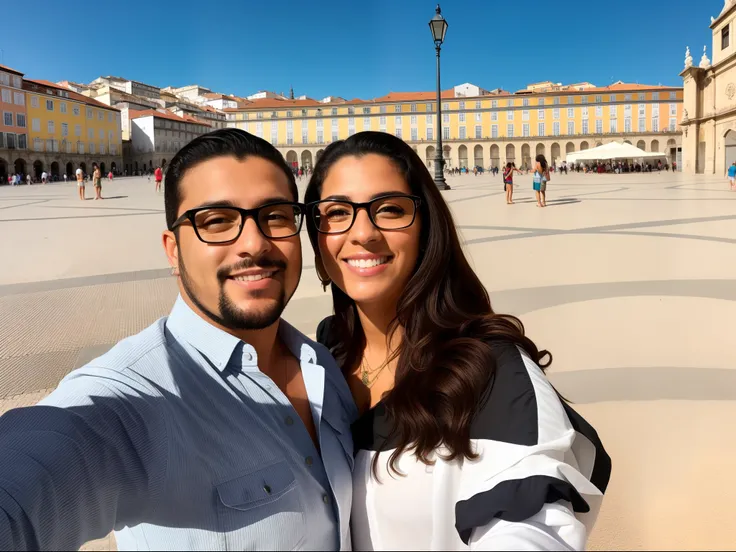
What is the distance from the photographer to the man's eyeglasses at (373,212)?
4.49 ft

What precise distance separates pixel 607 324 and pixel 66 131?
204ft

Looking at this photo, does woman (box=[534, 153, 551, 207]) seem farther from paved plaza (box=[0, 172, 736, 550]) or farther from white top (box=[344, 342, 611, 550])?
white top (box=[344, 342, 611, 550])

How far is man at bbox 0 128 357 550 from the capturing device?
0.74 m

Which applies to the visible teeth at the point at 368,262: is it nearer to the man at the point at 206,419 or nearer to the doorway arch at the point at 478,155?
the man at the point at 206,419

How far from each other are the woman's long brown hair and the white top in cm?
3

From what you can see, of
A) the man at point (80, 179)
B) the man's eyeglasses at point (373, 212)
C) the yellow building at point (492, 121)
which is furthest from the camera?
the yellow building at point (492, 121)

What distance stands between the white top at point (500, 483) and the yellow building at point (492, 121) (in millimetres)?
72952

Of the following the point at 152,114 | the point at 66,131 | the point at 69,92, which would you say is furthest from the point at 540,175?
the point at 152,114

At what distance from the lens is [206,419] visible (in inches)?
34.1

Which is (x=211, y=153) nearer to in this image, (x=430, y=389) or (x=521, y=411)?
(x=430, y=389)

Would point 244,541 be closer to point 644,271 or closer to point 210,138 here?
point 210,138

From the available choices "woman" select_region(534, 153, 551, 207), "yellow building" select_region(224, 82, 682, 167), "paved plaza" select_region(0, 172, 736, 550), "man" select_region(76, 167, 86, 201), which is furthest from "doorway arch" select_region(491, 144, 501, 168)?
"paved plaza" select_region(0, 172, 736, 550)

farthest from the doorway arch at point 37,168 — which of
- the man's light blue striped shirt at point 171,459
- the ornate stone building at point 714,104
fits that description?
the man's light blue striped shirt at point 171,459

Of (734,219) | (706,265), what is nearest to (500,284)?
(706,265)
